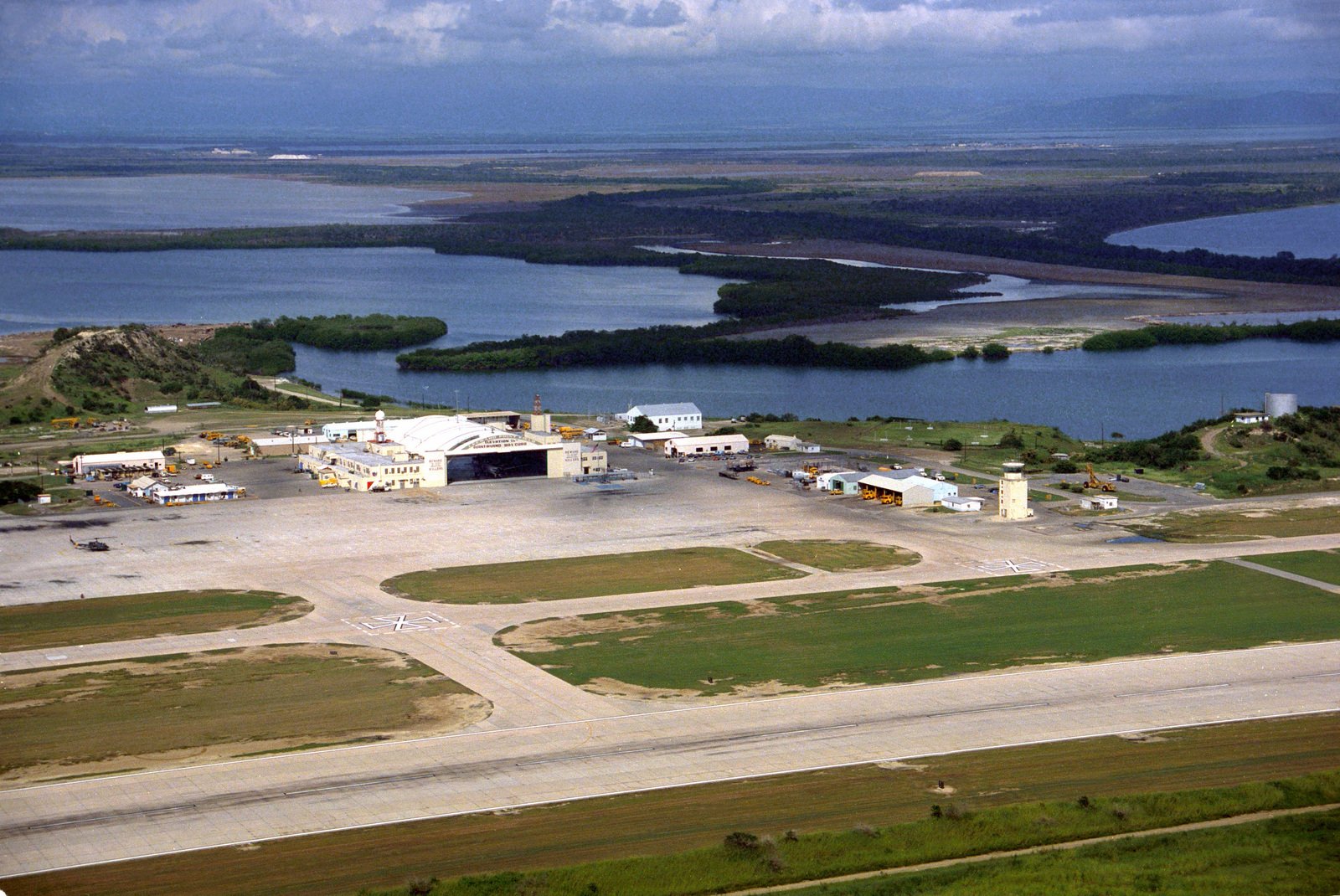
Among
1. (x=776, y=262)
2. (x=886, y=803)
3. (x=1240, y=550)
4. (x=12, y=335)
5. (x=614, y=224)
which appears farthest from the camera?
(x=614, y=224)

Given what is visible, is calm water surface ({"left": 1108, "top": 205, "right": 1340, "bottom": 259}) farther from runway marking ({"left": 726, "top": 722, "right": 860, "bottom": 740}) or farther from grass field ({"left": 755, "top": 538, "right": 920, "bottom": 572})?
runway marking ({"left": 726, "top": 722, "right": 860, "bottom": 740})

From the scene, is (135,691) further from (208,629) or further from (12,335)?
(12,335)

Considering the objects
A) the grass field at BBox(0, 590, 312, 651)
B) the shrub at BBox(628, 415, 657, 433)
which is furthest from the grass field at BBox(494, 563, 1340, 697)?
the shrub at BBox(628, 415, 657, 433)

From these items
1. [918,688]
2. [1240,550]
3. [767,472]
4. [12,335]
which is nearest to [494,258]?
[12,335]

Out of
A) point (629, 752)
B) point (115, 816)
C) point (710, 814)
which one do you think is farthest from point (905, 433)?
point (115, 816)

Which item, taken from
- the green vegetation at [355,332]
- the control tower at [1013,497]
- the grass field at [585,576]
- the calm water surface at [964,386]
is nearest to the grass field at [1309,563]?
the control tower at [1013,497]

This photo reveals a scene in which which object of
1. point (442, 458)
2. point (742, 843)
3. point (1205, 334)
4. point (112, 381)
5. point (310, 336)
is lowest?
point (742, 843)

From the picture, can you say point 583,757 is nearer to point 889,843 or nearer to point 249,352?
point 889,843
